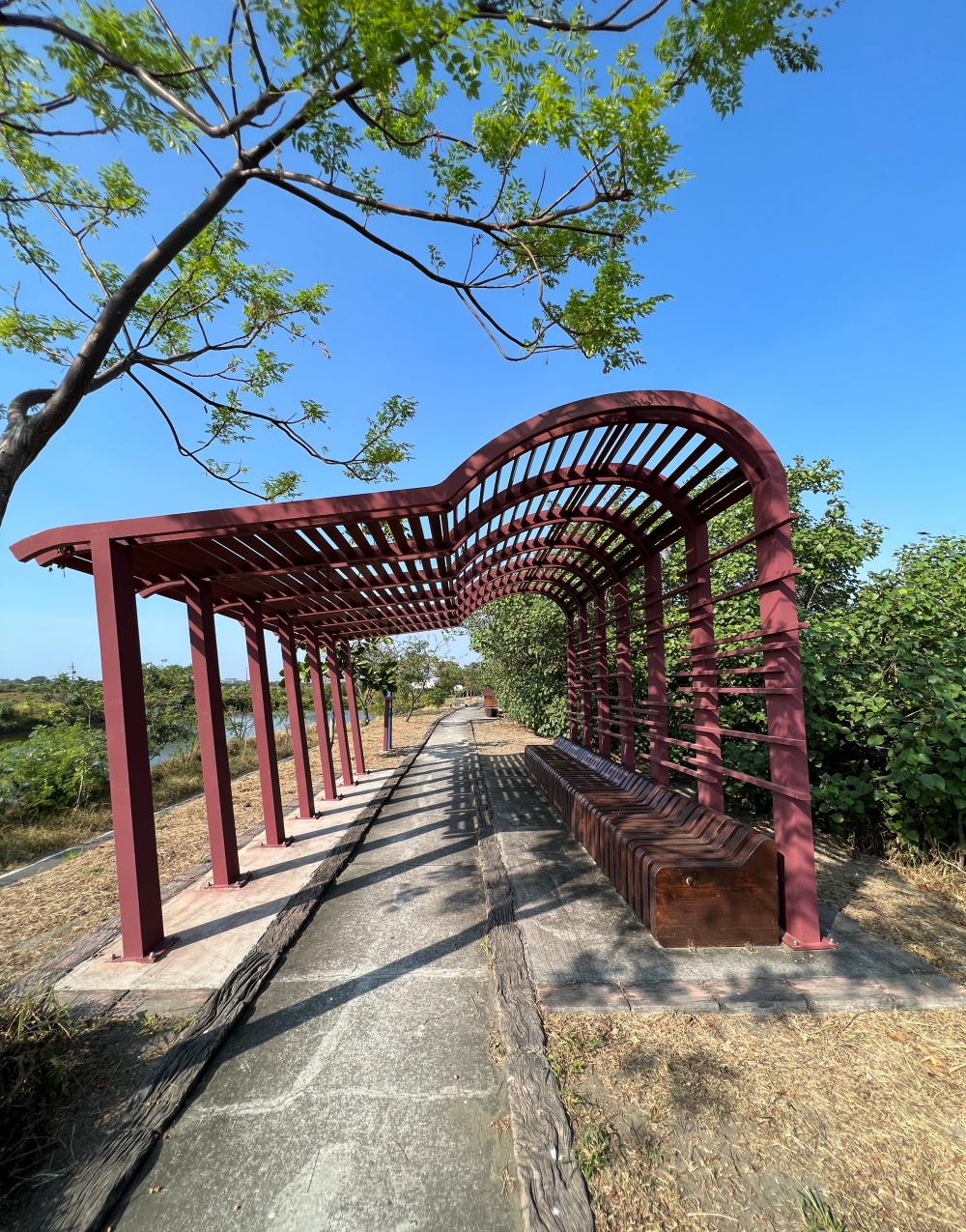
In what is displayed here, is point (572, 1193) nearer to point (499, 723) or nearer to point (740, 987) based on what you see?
point (740, 987)

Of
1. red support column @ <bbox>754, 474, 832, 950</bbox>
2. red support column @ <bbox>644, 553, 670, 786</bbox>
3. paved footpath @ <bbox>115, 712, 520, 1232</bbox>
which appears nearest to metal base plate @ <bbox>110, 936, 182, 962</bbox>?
paved footpath @ <bbox>115, 712, 520, 1232</bbox>

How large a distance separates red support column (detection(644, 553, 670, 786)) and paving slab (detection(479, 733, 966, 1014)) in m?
1.51

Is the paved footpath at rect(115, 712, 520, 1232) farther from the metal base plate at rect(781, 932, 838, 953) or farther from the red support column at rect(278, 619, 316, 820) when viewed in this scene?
the red support column at rect(278, 619, 316, 820)

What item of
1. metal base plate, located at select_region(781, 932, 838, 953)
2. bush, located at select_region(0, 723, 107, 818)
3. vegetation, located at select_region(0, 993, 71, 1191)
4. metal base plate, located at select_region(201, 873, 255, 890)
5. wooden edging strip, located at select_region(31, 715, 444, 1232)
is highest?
bush, located at select_region(0, 723, 107, 818)

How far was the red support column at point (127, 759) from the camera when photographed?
11.8 ft

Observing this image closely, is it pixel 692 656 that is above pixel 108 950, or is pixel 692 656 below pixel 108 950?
above

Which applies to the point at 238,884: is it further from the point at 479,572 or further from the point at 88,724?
the point at 88,724

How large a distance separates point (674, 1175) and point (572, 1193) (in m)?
0.34

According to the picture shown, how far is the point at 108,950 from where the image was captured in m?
3.78

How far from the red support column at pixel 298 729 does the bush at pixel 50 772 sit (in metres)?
3.23

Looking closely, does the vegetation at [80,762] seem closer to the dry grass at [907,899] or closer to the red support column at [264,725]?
the red support column at [264,725]

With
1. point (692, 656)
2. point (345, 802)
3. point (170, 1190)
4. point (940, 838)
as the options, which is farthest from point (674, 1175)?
point (345, 802)

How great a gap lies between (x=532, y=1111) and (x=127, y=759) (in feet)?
9.80

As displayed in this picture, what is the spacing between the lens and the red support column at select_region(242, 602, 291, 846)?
5922 mm
